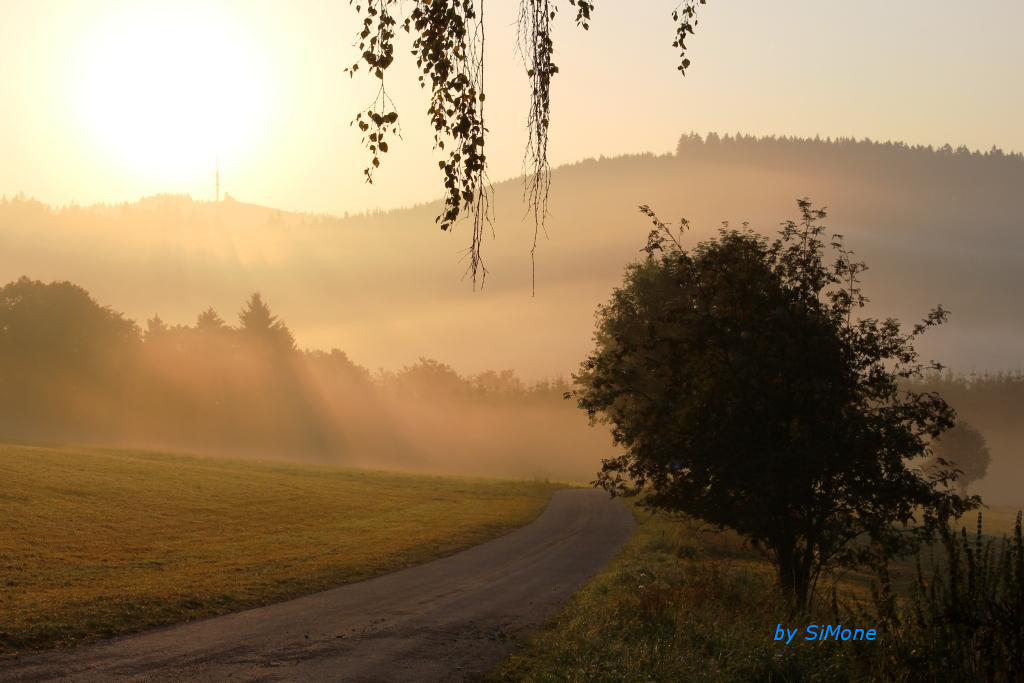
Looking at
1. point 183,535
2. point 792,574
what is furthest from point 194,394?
point 792,574

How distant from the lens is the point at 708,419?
1689 centimetres

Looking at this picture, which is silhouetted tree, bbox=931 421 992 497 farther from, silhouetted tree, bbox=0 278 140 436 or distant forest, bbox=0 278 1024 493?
silhouetted tree, bbox=0 278 140 436

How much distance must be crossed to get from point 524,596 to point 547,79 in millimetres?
18216

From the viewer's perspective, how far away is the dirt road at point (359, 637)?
42.8 feet

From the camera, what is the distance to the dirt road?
13055 mm

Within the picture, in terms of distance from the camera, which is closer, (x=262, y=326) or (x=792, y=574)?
(x=792, y=574)

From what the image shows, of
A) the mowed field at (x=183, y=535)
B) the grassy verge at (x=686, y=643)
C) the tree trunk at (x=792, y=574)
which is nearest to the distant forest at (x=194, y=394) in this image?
the mowed field at (x=183, y=535)

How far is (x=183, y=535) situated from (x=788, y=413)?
1063 inches

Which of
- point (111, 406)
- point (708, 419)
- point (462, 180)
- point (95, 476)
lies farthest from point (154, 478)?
point (111, 406)

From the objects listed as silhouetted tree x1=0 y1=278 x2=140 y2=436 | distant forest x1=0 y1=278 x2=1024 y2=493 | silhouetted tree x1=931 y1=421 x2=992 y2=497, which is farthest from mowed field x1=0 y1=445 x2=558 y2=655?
silhouetted tree x1=931 y1=421 x2=992 y2=497

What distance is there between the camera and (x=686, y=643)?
43.1 feet

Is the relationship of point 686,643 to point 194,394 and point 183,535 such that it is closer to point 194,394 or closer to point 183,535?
point 183,535

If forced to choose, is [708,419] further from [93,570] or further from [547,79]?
[93,570]

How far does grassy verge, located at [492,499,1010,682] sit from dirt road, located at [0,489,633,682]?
3.64ft
